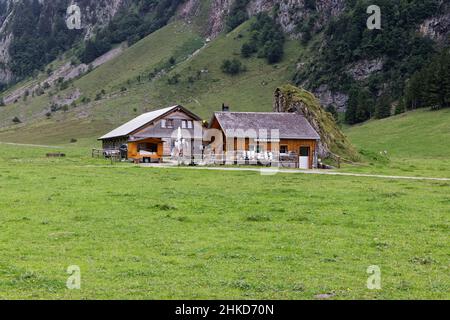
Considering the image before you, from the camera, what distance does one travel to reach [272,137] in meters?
61.2

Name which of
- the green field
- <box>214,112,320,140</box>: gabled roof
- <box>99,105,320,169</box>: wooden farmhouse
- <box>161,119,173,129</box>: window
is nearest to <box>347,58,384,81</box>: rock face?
<box>161,119,173,129</box>: window

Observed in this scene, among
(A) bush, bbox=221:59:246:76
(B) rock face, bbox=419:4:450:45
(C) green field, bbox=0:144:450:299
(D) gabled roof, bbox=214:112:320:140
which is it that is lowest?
(C) green field, bbox=0:144:450:299

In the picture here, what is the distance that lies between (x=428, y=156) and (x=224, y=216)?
57.1 meters

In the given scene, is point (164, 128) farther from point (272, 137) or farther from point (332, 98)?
point (332, 98)

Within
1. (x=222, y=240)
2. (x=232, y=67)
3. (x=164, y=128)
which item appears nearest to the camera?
(x=222, y=240)

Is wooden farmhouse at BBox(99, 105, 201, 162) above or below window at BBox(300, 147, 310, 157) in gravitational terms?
above

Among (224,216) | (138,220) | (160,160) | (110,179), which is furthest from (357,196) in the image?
(160,160)

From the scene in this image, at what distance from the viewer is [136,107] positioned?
559 ft

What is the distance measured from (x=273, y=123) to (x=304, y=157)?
17.3ft

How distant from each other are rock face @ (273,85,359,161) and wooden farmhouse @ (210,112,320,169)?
1.29 m

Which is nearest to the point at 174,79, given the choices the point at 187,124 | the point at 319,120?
the point at 187,124

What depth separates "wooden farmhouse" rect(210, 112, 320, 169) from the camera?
60875mm

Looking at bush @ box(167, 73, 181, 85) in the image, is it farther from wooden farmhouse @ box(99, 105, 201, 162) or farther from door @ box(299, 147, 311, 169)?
door @ box(299, 147, 311, 169)
